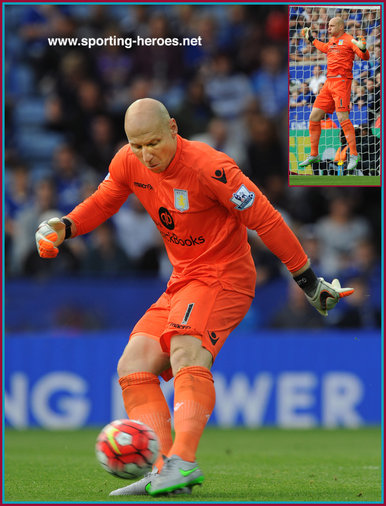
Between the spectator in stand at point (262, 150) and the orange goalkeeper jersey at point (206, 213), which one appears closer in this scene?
the orange goalkeeper jersey at point (206, 213)

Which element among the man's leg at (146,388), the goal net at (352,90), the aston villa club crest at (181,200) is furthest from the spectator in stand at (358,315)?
the aston villa club crest at (181,200)

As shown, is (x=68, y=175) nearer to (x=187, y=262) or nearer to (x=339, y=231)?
(x=339, y=231)

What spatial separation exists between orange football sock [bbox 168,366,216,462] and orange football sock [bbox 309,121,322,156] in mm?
1682

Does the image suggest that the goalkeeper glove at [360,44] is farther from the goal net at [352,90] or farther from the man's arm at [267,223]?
the man's arm at [267,223]

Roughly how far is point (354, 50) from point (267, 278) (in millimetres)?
6261

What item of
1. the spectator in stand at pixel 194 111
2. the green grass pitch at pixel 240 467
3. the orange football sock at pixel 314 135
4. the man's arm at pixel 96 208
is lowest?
the green grass pitch at pixel 240 467

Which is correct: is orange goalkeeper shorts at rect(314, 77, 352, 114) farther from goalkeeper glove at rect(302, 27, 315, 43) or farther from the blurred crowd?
the blurred crowd

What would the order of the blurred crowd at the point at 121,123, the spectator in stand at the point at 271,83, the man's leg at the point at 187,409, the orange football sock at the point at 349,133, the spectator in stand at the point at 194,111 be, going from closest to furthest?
the man's leg at the point at 187,409
the orange football sock at the point at 349,133
the blurred crowd at the point at 121,123
the spectator in stand at the point at 194,111
the spectator in stand at the point at 271,83

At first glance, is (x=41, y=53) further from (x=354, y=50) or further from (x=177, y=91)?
(x=354, y=50)

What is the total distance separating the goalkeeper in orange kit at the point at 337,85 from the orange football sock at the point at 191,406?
64.9 inches

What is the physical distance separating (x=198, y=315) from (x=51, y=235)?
107 centimetres

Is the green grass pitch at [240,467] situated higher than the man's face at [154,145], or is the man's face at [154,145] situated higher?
the man's face at [154,145]

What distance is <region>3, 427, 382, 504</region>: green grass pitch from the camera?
5.70m

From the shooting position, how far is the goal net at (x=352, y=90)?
244 inches
